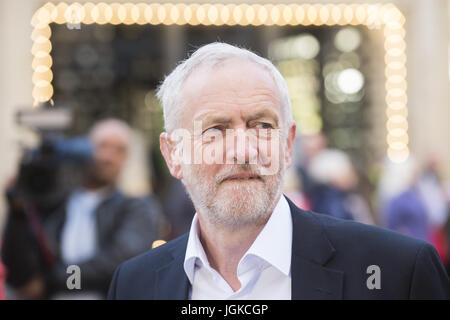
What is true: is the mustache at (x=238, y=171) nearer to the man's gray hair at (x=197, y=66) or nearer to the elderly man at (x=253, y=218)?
the elderly man at (x=253, y=218)

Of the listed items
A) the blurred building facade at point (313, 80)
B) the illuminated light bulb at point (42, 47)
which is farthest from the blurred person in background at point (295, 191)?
the illuminated light bulb at point (42, 47)

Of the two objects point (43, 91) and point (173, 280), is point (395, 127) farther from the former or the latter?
point (173, 280)

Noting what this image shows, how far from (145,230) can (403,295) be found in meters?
1.03

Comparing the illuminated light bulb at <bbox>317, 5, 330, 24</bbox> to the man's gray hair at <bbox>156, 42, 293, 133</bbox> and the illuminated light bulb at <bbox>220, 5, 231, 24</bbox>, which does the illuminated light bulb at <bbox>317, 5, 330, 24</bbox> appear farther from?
the man's gray hair at <bbox>156, 42, 293, 133</bbox>

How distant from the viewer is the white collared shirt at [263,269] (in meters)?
1.23

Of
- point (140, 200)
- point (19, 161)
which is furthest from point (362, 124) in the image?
point (140, 200)

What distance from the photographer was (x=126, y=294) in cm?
137

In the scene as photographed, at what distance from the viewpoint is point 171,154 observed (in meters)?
1.33

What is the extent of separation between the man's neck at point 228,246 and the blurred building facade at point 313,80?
2450 millimetres

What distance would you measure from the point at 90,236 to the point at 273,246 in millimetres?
866

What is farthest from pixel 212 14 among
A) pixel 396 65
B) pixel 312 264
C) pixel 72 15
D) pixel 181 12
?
pixel 312 264

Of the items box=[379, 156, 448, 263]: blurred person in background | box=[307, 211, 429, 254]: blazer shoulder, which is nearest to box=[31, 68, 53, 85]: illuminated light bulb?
box=[307, 211, 429, 254]: blazer shoulder

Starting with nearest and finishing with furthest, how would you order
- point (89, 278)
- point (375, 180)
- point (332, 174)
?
point (89, 278) → point (332, 174) → point (375, 180)
